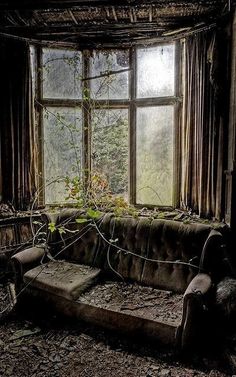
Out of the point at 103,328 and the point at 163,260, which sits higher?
the point at 163,260

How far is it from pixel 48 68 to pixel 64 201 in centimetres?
175

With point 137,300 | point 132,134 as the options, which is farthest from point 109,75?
point 137,300

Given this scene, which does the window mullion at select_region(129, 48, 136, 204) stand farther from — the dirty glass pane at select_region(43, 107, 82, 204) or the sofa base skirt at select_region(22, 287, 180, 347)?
the sofa base skirt at select_region(22, 287, 180, 347)

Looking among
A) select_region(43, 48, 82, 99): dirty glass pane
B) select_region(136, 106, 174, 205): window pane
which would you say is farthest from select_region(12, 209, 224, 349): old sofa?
select_region(43, 48, 82, 99): dirty glass pane

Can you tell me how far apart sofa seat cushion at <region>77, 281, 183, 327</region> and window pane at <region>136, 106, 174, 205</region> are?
1.33 metres

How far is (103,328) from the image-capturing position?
10.0 ft

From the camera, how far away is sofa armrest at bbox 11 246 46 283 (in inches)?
141

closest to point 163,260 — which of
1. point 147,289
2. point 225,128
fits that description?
point 147,289

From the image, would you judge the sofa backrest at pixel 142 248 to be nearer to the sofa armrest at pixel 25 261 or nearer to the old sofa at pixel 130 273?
the old sofa at pixel 130 273

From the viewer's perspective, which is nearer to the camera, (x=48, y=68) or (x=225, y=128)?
(x=225, y=128)

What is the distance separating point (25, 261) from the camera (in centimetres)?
361

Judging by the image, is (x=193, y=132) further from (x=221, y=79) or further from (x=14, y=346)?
(x=14, y=346)

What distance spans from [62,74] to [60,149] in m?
0.97

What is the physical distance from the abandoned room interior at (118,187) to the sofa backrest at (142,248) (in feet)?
0.05
